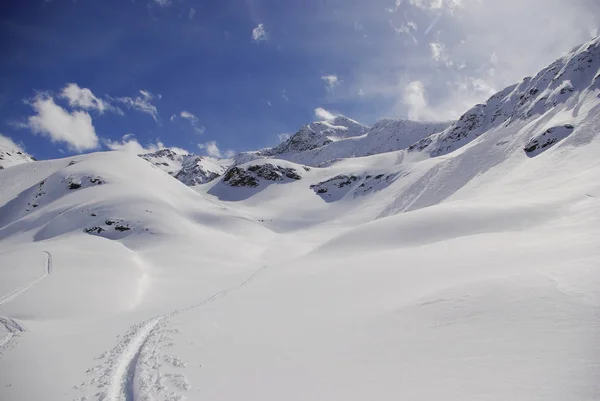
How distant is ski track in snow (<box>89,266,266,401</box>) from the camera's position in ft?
30.6

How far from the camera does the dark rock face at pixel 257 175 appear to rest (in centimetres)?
11412

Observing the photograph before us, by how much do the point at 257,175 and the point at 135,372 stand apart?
10621 centimetres

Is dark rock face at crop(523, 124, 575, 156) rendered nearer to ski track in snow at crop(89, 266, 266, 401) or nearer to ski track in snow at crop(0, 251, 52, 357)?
ski track in snow at crop(89, 266, 266, 401)

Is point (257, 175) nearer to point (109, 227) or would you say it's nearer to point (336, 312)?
point (109, 227)

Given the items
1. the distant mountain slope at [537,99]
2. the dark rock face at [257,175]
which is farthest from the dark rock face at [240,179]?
the distant mountain slope at [537,99]

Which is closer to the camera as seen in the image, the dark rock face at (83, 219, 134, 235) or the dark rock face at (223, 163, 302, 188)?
the dark rock face at (83, 219, 134, 235)

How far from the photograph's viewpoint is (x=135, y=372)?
10664mm

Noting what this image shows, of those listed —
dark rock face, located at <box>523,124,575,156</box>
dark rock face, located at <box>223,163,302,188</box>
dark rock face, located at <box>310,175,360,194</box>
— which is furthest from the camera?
dark rock face, located at <box>223,163,302,188</box>

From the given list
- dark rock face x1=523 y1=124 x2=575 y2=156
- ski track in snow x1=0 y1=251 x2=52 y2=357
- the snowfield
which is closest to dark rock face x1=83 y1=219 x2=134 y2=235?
the snowfield

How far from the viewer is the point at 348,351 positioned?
32.8 feet

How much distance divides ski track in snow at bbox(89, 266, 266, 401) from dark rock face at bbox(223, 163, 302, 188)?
99473 millimetres

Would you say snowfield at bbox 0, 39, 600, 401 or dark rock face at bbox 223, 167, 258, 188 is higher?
dark rock face at bbox 223, 167, 258, 188

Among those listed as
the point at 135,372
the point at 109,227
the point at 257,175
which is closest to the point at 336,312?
the point at 135,372

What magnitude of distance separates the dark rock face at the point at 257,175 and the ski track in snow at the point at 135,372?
9947 cm
